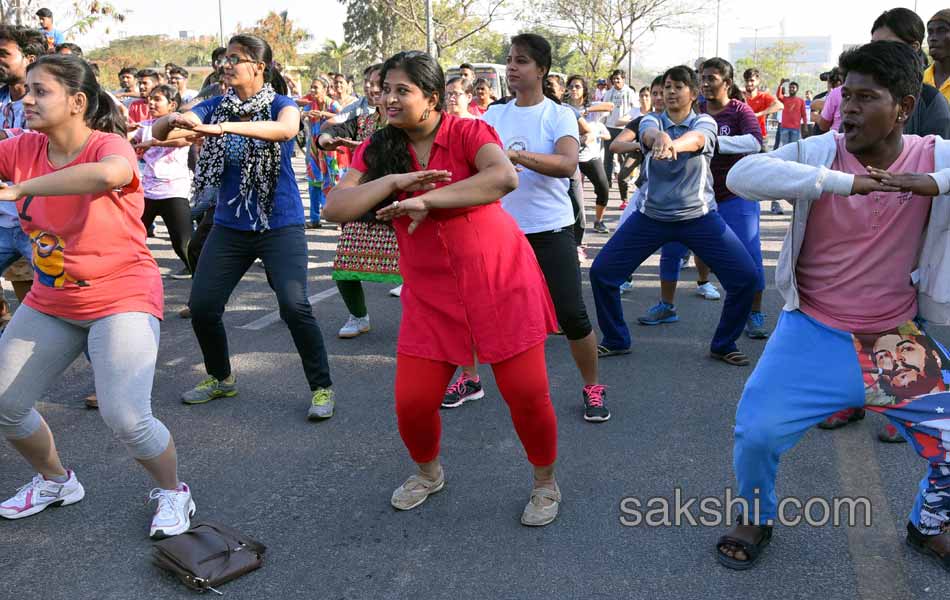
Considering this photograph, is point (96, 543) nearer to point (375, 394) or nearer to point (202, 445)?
point (202, 445)

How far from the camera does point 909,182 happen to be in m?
2.54

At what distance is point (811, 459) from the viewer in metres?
3.96

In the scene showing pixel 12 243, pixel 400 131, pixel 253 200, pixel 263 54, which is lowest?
pixel 12 243

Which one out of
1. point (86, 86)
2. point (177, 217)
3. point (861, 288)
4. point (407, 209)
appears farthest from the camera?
point (177, 217)

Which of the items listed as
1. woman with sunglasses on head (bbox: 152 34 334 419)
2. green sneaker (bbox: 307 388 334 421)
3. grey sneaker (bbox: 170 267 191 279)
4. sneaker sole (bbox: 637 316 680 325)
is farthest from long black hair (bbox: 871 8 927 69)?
grey sneaker (bbox: 170 267 191 279)

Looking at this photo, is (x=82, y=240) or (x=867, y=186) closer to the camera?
(x=867, y=186)

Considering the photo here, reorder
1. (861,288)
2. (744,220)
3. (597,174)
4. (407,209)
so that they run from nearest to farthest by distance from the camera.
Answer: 1. (407,209)
2. (861,288)
3. (744,220)
4. (597,174)

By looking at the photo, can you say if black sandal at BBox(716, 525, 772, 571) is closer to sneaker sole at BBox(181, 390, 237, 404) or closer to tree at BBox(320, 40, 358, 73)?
sneaker sole at BBox(181, 390, 237, 404)

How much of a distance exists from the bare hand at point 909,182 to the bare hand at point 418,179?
134 centimetres

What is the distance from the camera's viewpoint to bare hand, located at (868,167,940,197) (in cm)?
254

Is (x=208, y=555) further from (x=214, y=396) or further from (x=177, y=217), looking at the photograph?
(x=177, y=217)

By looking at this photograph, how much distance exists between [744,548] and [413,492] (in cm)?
134

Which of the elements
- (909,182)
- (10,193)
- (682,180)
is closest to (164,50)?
(682,180)

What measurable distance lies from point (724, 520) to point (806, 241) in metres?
1.17
